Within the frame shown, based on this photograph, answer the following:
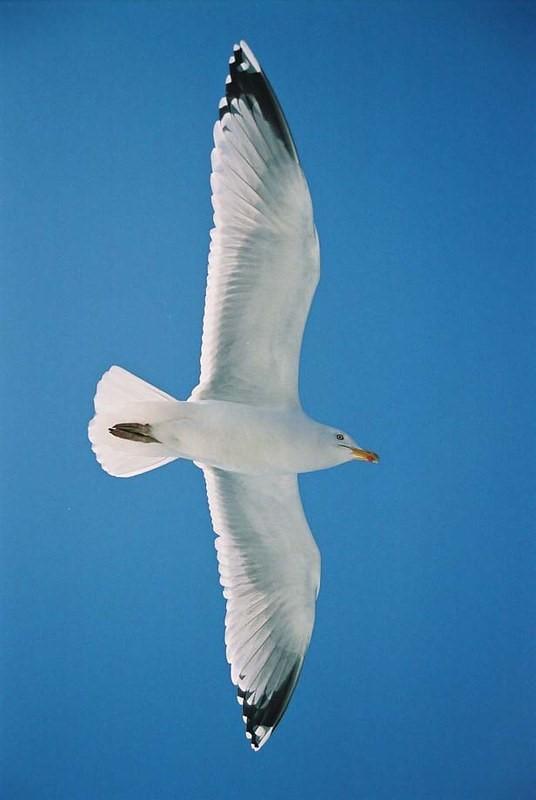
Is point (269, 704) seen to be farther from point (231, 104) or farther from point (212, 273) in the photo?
point (231, 104)

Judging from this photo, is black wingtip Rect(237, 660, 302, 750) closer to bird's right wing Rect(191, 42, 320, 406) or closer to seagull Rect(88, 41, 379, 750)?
seagull Rect(88, 41, 379, 750)

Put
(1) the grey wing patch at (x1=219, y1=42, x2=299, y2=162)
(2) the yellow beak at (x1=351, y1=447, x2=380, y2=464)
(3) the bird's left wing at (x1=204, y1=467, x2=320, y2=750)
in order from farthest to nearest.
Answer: (3) the bird's left wing at (x1=204, y1=467, x2=320, y2=750) → (2) the yellow beak at (x1=351, y1=447, x2=380, y2=464) → (1) the grey wing patch at (x1=219, y1=42, x2=299, y2=162)

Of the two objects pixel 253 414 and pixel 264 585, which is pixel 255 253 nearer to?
pixel 253 414

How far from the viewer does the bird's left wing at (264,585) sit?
8.78 feet

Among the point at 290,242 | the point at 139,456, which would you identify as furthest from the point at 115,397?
the point at 290,242

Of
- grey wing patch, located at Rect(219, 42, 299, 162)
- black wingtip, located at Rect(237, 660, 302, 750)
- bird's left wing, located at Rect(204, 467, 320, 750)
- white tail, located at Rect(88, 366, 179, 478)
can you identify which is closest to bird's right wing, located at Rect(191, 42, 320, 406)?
grey wing patch, located at Rect(219, 42, 299, 162)

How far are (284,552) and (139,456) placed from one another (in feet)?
1.46

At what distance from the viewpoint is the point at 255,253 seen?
2.45 meters

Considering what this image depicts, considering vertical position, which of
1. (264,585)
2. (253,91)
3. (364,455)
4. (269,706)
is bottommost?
(269,706)

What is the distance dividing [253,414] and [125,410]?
30 cm

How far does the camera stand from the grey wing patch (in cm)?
237

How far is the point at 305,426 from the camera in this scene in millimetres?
2516

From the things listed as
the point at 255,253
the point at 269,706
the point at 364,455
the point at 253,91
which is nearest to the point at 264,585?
the point at 269,706

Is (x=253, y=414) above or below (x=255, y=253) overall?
below
